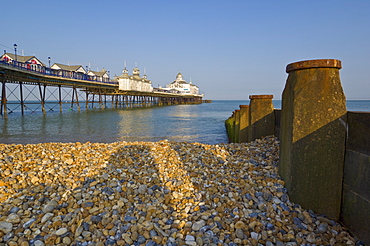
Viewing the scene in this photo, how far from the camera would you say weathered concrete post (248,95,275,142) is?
621cm

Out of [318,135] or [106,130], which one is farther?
[106,130]

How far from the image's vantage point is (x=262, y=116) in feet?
20.7

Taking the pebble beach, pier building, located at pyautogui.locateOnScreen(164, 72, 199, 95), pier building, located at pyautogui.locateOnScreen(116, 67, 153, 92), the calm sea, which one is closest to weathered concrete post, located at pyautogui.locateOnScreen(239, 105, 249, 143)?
the pebble beach

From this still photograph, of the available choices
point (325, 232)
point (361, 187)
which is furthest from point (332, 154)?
point (325, 232)

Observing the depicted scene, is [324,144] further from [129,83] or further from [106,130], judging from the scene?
[129,83]

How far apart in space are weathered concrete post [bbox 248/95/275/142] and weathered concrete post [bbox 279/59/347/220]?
3.10 m

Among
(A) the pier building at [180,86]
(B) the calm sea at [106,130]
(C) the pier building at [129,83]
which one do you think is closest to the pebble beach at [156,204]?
(B) the calm sea at [106,130]

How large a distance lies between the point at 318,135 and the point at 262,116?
10.9ft

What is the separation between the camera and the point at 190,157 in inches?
201

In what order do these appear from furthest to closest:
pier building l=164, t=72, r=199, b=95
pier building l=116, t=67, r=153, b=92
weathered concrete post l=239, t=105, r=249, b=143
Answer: pier building l=164, t=72, r=199, b=95
pier building l=116, t=67, r=153, b=92
weathered concrete post l=239, t=105, r=249, b=143

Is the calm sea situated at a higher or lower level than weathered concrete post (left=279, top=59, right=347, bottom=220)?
lower

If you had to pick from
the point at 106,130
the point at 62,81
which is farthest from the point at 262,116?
the point at 62,81

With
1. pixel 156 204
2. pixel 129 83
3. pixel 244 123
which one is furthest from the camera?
pixel 129 83

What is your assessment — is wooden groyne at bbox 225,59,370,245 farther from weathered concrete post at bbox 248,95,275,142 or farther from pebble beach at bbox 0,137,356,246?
weathered concrete post at bbox 248,95,275,142
